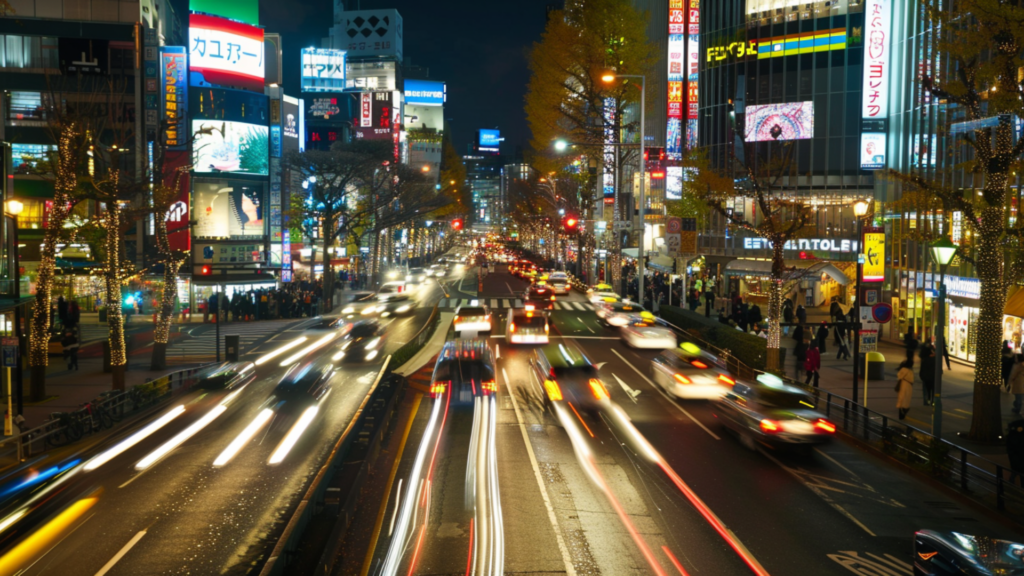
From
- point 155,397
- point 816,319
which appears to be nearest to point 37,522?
point 155,397

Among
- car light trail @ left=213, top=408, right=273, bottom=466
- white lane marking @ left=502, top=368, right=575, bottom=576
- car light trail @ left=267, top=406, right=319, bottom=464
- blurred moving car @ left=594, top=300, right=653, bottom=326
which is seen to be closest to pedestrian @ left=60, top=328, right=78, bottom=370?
car light trail @ left=213, top=408, right=273, bottom=466

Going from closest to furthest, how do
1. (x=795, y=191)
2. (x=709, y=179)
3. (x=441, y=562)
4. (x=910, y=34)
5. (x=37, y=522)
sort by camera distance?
(x=441, y=562) → (x=37, y=522) → (x=709, y=179) → (x=910, y=34) → (x=795, y=191)

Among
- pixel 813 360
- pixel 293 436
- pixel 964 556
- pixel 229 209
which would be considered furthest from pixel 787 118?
pixel 964 556

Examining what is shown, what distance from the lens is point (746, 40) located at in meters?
51.8

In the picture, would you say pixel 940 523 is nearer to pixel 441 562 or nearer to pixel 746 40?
pixel 441 562

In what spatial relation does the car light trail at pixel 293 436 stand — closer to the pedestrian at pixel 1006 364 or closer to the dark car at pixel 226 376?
the dark car at pixel 226 376

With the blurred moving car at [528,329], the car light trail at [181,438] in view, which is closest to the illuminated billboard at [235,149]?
the blurred moving car at [528,329]

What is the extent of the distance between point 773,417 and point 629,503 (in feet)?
15.1

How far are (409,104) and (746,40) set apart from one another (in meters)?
120

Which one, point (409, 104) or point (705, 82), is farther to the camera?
point (409, 104)

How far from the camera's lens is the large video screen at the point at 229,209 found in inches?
2053

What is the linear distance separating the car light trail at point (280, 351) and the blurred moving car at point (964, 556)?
23790 millimetres

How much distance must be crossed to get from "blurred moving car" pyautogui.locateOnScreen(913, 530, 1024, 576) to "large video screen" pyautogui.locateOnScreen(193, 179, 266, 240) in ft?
164

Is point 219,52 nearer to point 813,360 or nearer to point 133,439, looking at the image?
point 133,439
